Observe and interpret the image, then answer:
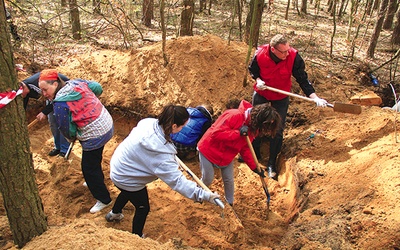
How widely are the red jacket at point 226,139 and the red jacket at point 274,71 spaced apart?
0.96 m

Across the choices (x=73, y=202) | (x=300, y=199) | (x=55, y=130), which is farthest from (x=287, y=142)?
(x=55, y=130)

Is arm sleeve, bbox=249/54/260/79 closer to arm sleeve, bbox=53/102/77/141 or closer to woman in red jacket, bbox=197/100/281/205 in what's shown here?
woman in red jacket, bbox=197/100/281/205

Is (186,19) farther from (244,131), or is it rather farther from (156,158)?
(156,158)

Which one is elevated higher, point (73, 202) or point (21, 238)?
point (21, 238)

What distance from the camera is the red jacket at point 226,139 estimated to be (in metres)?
3.42

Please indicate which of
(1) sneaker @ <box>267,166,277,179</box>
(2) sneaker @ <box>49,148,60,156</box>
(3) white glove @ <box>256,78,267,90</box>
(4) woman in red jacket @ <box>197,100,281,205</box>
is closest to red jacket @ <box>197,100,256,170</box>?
(4) woman in red jacket @ <box>197,100,281,205</box>

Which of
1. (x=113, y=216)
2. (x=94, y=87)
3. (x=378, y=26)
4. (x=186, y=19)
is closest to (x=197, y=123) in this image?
(x=94, y=87)

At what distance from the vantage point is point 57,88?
355 centimetres

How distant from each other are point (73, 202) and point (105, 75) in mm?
2976

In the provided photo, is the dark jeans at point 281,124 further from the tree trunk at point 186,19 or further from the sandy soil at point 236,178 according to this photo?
the tree trunk at point 186,19

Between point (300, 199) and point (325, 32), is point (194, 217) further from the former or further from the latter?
point (325, 32)

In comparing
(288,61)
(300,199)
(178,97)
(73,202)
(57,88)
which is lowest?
(73,202)

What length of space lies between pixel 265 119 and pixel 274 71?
140 centimetres

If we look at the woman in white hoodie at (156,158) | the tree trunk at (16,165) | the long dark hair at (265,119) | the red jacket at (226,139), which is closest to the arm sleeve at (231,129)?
the red jacket at (226,139)
